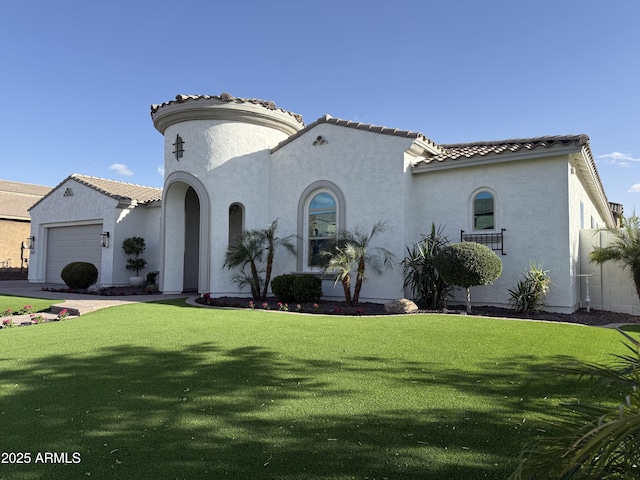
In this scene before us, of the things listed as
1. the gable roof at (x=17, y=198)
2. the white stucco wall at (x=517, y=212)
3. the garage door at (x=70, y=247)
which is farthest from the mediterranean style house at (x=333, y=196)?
the gable roof at (x=17, y=198)

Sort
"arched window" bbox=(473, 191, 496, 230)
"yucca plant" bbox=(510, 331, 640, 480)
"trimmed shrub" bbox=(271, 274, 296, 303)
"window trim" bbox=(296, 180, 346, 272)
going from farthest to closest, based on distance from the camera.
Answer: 1. "window trim" bbox=(296, 180, 346, 272)
2. "trimmed shrub" bbox=(271, 274, 296, 303)
3. "arched window" bbox=(473, 191, 496, 230)
4. "yucca plant" bbox=(510, 331, 640, 480)

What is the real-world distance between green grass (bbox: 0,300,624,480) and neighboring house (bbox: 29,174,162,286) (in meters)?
10.9

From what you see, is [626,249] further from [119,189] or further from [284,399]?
[119,189]

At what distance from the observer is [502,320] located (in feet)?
30.6

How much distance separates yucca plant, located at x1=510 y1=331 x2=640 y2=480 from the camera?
1280mm

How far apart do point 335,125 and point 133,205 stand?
10.8 metres

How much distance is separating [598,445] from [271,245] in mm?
13378

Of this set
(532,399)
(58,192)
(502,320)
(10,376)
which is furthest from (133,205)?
(532,399)

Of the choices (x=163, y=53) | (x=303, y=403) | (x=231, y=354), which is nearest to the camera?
(x=303, y=403)

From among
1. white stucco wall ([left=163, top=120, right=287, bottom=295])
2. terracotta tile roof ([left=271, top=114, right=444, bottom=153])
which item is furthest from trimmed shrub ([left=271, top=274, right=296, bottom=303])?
terracotta tile roof ([left=271, top=114, right=444, bottom=153])

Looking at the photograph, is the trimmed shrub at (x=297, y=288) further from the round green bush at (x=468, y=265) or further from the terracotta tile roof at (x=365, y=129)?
the terracotta tile roof at (x=365, y=129)

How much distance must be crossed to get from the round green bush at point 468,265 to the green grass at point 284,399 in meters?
2.23

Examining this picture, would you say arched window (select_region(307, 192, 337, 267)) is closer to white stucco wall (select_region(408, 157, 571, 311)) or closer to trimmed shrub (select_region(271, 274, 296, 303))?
trimmed shrub (select_region(271, 274, 296, 303))

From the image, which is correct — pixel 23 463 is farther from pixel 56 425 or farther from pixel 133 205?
pixel 133 205
